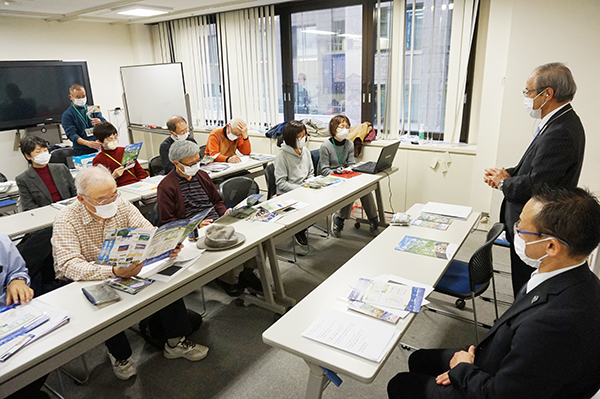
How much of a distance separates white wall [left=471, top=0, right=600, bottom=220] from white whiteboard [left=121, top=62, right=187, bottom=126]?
13.8 ft

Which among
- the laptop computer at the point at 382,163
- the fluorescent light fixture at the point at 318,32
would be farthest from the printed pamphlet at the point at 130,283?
the fluorescent light fixture at the point at 318,32

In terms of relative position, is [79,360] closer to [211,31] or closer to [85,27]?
[211,31]

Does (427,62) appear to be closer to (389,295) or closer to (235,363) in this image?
(389,295)

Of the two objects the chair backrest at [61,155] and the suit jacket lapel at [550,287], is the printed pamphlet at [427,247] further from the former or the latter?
the chair backrest at [61,155]

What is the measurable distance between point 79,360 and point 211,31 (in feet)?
17.1

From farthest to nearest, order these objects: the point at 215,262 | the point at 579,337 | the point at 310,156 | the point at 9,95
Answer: the point at 9,95 → the point at 310,156 → the point at 215,262 → the point at 579,337

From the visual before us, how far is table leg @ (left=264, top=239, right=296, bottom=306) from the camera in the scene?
8.59ft

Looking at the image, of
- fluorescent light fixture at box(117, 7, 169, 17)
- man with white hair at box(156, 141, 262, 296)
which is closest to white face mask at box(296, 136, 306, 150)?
man with white hair at box(156, 141, 262, 296)

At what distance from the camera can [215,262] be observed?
2.06m

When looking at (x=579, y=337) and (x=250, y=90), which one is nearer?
(x=579, y=337)

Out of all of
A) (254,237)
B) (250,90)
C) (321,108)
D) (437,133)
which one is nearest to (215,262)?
(254,237)

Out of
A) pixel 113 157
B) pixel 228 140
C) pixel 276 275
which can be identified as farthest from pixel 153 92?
pixel 276 275

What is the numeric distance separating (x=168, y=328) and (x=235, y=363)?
0.46 meters

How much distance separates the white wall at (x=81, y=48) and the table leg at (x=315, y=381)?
6.13 meters
